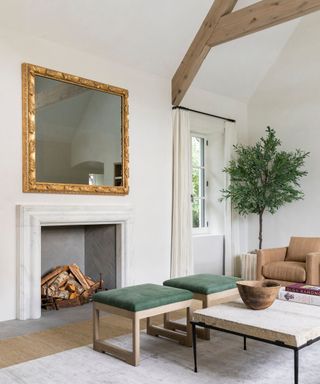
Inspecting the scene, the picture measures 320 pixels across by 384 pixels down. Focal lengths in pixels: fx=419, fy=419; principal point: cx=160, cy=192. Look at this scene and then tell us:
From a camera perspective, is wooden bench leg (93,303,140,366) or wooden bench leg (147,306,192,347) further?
wooden bench leg (147,306,192,347)

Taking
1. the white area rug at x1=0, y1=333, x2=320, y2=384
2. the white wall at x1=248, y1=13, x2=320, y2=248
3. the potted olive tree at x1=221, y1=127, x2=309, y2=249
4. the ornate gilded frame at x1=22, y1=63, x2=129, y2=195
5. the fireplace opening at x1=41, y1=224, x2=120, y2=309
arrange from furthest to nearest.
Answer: the white wall at x1=248, y1=13, x2=320, y2=248 < the potted olive tree at x1=221, y1=127, x2=309, y2=249 < the fireplace opening at x1=41, y1=224, x2=120, y2=309 < the ornate gilded frame at x1=22, y1=63, x2=129, y2=195 < the white area rug at x1=0, y1=333, x2=320, y2=384

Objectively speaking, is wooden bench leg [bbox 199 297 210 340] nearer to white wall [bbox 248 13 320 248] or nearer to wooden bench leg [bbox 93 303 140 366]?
wooden bench leg [bbox 93 303 140 366]

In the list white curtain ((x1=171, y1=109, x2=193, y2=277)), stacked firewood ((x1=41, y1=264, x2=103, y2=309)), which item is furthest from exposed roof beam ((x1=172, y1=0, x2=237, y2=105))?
stacked firewood ((x1=41, y1=264, x2=103, y2=309))

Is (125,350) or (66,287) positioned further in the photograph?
(66,287)

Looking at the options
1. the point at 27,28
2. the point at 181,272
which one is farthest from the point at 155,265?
the point at 27,28


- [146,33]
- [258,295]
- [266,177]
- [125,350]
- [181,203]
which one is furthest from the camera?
[266,177]

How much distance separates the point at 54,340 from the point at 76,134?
214 cm

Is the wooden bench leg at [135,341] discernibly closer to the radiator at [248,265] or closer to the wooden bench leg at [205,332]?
the wooden bench leg at [205,332]

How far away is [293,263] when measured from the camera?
4.82m

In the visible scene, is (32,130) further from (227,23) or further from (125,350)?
(227,23)

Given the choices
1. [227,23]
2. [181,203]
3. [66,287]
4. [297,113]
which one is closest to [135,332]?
[66,287]

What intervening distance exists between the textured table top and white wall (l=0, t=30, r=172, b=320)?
2.11 m

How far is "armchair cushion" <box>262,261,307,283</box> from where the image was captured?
15.0 feet

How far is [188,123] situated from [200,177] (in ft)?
3.59
